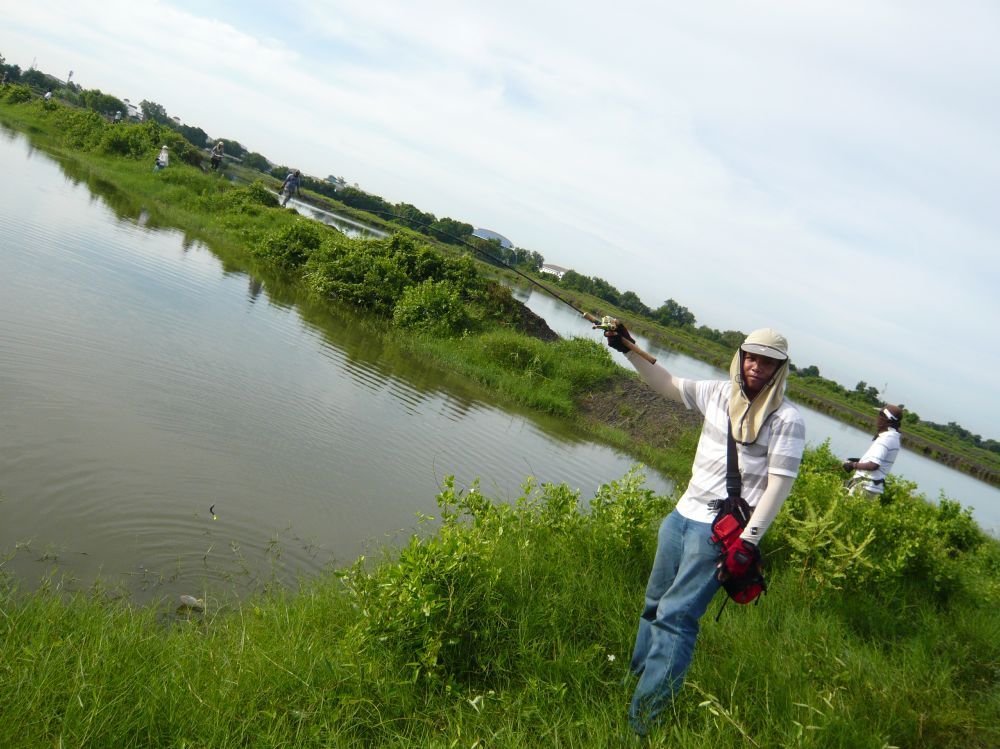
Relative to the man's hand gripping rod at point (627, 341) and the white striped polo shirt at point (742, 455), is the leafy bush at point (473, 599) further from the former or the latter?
the man's hand gripping rod at point (627, 341)

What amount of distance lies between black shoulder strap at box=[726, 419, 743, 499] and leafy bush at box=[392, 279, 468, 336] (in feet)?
40.2

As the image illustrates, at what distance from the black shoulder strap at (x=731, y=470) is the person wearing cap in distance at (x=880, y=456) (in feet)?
16.2

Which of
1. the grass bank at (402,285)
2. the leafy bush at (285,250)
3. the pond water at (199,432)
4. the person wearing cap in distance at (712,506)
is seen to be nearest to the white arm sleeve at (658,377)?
the person wearing cap in distance at (712,506)

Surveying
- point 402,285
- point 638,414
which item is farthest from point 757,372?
point 402,285

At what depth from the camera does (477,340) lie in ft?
49.9

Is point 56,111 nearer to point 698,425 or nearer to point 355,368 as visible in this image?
point 355,368

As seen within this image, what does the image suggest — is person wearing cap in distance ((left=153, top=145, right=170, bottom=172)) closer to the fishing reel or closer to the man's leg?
the fishing reel

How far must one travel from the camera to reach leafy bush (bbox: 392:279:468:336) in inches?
601

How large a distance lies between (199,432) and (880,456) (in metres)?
7.14

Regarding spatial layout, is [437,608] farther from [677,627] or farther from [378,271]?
[378,271]

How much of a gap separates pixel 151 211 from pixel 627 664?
19634 millimetres

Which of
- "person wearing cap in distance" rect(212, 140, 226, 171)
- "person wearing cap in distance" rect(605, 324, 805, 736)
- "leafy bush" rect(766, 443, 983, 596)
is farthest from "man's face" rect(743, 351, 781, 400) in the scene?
"person wearing cap in distance" rect(212, 140, 226, 171)

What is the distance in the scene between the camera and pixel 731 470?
309 centimetres

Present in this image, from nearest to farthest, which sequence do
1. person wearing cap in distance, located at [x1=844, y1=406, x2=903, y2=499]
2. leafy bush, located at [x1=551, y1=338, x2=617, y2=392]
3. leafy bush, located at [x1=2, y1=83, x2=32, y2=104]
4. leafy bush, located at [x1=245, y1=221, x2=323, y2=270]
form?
person wearing cap in distance, located at [x1=844, y1=406, x2=903, y2=499] < leafy bush, located at [x1=551, y1=338, x2=617, y2=392] < leafy bush, located at [x1=245, y1=221, x2=323, y2=270] < leafy bush, located at [x1=2, y1=83, x2=32, y2=104]
